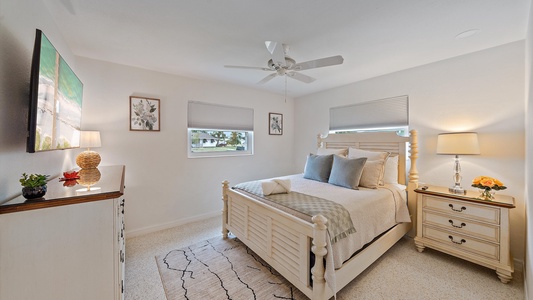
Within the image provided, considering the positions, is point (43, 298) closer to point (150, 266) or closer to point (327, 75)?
point (150, 266)

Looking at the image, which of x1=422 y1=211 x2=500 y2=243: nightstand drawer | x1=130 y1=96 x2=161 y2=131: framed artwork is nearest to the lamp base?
x1=422 y1=211 x2=500 y2=243: nightstand drawer

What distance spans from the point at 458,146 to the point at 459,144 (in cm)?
2

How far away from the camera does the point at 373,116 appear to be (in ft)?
10.9

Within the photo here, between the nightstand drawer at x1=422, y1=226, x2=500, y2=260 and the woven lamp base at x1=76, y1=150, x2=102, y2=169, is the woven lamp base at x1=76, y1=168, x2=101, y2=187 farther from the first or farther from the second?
the nightstand drawer at x1=422, y1=226, x2=500, y2=260

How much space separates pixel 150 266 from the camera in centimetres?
212

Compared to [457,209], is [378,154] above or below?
above

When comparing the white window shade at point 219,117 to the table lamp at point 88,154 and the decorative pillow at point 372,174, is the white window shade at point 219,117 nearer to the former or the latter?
the table lamp at point 88,154

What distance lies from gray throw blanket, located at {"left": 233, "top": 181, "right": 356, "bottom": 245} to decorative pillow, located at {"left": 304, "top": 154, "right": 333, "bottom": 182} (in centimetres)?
76

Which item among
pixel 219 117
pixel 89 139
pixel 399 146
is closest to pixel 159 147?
pixel 89 139

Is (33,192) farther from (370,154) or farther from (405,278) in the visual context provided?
(370,154)

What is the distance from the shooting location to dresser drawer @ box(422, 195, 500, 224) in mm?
1938

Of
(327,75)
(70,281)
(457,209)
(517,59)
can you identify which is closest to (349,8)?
(327,75)

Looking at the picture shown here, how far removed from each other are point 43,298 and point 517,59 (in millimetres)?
4273

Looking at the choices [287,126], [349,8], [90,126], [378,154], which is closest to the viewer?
[349,8]
